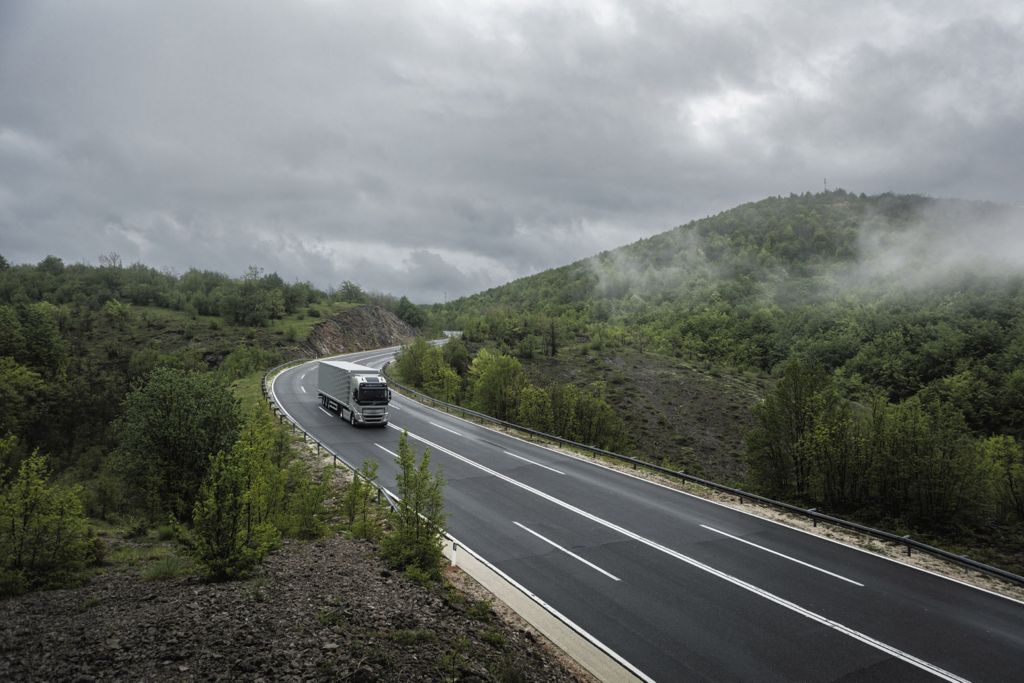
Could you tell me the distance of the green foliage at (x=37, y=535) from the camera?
1038 cm

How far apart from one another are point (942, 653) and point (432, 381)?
1805 inches

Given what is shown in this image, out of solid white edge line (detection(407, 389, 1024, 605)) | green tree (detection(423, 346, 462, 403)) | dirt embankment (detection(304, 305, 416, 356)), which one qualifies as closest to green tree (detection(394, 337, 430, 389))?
green tree (detection(423, 346, 462, 403))

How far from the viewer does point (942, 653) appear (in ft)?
31.0

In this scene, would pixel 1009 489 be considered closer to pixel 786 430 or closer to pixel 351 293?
pixel 786 430

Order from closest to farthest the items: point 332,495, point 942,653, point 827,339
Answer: point 942,653, point 332,495, point 827,339

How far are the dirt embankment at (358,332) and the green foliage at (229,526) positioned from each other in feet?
260

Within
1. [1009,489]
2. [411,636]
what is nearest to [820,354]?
[1009,489]

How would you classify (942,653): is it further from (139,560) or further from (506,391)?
(506,391)

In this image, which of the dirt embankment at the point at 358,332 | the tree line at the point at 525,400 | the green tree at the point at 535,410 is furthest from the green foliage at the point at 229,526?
the dirt embankment at the point at 358,332

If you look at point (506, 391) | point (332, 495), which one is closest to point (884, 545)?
point (332, 495)

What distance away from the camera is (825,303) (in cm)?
11619

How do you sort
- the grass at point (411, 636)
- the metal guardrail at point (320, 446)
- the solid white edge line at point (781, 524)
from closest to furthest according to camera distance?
1. the grass at point (411, 636)
2. the solid white edge line at point (781, 524)
3. the metal guardrail at point (320, 446)

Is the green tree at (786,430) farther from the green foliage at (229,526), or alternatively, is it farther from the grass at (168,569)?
the grass at (168,569)

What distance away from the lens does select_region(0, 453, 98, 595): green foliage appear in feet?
34.1
